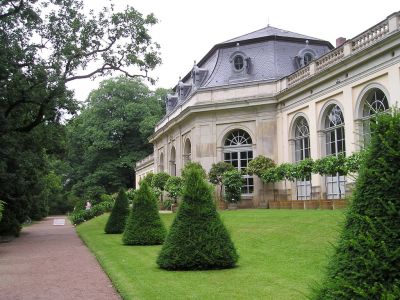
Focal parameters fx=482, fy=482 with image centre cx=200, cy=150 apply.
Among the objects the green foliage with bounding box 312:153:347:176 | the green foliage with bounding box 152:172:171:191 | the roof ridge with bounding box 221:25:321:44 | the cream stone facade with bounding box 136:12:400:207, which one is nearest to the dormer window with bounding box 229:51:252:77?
the cream stone facade with bounding box 136:12:400:207

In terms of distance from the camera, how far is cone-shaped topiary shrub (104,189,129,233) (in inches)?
875

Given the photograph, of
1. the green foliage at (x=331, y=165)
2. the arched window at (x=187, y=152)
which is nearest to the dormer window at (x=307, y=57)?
the arched window at (x=187, y=152)

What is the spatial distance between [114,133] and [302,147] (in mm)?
32633

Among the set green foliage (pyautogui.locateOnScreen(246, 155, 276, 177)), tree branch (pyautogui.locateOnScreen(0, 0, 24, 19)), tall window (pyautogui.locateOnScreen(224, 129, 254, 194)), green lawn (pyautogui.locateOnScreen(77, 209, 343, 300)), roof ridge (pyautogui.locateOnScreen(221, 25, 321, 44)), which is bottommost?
green lawn (pyautogui.locateOnScreen(77, 209, 343, 300))

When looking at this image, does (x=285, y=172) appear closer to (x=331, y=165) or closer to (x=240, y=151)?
(x=331, y=165)

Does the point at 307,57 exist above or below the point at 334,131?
above

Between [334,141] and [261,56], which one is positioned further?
[261,56]

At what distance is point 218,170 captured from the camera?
27.7 m

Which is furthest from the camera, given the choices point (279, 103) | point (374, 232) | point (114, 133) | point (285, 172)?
point (114, 133)

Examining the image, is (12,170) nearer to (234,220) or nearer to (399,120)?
(234,220)

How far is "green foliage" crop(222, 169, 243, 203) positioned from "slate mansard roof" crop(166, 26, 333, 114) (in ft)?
20.7

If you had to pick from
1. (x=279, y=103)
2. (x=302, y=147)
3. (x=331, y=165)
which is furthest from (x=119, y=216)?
(x=279, y=103)

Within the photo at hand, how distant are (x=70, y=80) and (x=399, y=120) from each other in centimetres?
1960

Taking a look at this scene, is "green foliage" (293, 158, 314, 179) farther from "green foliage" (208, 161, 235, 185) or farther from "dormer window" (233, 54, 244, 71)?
"dormer window" (233, 54, 244, 71)
